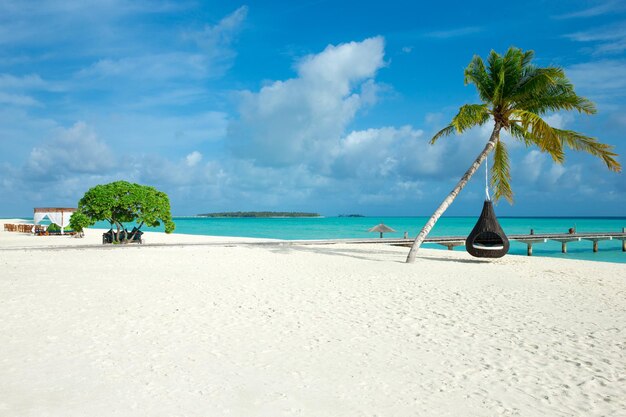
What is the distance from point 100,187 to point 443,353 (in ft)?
69.4

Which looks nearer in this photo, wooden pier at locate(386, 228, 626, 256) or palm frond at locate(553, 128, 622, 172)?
palm frond at locate(553, 128, 622, 172)

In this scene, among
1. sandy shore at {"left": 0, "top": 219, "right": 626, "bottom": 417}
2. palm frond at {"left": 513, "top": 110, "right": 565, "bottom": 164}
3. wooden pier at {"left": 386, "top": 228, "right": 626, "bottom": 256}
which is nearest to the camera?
sandy shore at {"left": 0, "top": 219, "right": 626, "bottom": 417}

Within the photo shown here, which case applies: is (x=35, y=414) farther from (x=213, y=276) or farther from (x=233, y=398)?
(x=213, y=276)

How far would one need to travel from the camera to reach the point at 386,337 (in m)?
6.47

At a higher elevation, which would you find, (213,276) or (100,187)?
(100,187)

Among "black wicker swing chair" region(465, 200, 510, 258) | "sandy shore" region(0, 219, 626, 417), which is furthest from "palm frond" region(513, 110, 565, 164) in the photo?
"sandy shore" region(0, 219, 626, 417)

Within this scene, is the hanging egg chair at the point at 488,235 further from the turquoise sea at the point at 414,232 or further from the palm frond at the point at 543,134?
the turquoise sea at the point at 414,232

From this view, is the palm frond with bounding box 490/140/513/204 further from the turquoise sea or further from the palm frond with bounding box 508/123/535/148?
the turquoise sea

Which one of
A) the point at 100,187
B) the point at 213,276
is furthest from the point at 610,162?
the point at 100,187

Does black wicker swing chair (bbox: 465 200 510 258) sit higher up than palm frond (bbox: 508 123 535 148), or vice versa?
palm frond (bbox: 508 123 535 148)

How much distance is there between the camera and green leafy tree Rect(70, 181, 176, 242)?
73.0 ft

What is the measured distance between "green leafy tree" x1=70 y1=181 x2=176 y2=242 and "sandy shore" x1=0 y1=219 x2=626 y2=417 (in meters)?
10.4

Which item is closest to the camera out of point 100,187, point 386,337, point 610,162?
point 386,337

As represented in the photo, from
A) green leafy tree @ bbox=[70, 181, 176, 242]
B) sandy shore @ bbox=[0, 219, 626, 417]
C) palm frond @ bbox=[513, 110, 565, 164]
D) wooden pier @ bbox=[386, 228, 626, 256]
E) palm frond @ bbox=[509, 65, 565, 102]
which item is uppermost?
palm frond @ bbox=[509, 65, 565, 102]
